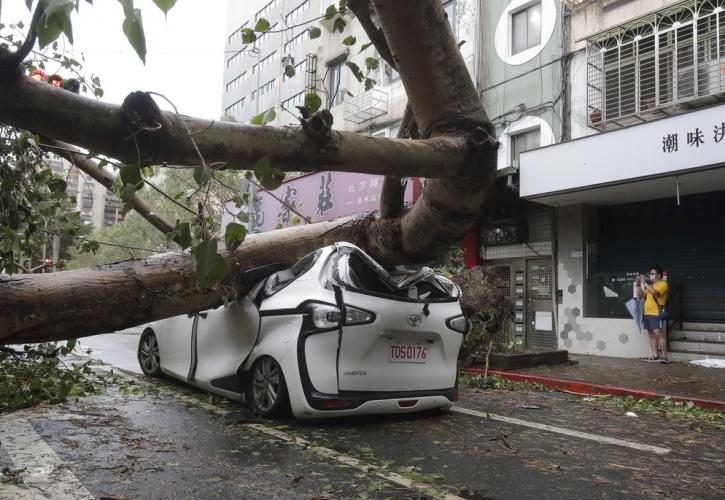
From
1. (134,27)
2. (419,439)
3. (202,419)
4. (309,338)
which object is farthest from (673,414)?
(134,27)

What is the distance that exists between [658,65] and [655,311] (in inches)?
192

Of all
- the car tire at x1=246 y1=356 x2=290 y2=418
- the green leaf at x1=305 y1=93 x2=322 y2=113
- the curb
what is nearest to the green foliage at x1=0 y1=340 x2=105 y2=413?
the car tire at x1=246 y1=356 x2=290 y2=418

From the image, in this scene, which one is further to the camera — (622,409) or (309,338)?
(622,409)

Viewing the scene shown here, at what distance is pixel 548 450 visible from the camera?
4309 millimetres

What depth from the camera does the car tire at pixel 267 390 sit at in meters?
4.83

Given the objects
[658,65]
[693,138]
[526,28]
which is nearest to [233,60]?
[526,28]

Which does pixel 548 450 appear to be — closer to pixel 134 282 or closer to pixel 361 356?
pixel 361 356

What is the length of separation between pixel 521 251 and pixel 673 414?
28.1 feet

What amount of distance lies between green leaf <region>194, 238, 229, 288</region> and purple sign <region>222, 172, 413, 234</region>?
39.2 ft

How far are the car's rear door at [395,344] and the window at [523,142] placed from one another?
9749 millimetres

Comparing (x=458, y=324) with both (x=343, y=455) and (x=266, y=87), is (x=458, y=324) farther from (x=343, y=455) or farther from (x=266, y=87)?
(x=266, y=87)

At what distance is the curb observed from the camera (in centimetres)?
660

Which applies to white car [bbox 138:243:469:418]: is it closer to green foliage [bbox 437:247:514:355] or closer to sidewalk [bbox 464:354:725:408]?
green foliage [bbox 437:247:514:355]

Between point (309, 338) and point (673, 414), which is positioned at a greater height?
point (309, 338)
